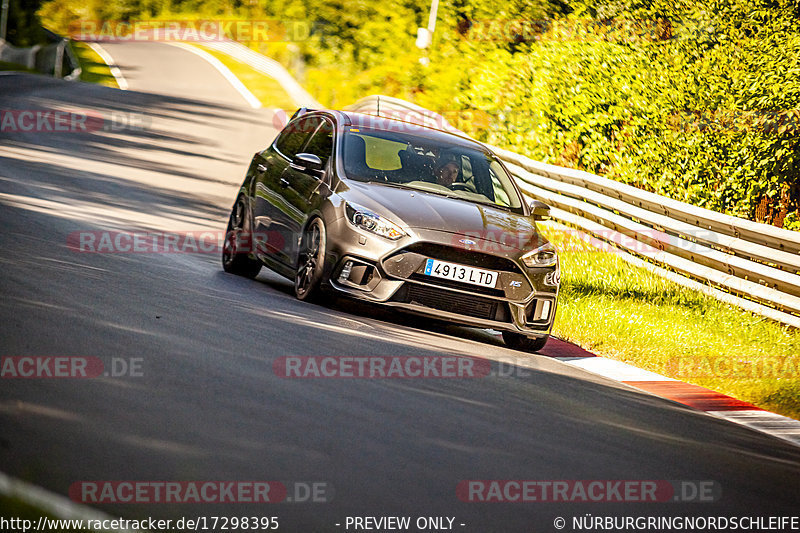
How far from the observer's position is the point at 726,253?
11.4m

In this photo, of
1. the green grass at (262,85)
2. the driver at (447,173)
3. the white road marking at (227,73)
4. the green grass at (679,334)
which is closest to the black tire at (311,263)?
the driver at (447,173)

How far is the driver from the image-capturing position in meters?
10.0

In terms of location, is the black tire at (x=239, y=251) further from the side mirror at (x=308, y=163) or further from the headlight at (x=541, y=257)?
the headlight at (x=541, y=257)

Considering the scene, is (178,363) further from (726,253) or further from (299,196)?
(726,253)

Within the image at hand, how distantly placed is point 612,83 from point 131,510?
1524cm

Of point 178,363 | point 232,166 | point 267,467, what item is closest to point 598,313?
point 178,363

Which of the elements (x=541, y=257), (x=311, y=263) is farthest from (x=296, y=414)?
(x=541, y=257)

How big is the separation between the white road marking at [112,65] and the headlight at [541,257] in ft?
114

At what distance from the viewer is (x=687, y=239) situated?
39.4 ft

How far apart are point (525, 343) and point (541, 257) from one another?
0.72m

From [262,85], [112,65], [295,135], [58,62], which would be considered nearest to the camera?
[295,135]

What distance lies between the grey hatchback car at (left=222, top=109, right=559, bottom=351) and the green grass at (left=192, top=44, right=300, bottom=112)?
32.8 meters

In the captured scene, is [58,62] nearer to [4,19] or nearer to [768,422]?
[4,19]

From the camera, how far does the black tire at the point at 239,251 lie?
35.5 ft
